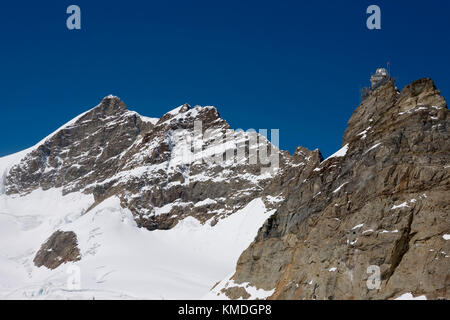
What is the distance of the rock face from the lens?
7544 cm

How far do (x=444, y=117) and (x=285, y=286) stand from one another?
104 ft

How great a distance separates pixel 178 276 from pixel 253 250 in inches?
3305

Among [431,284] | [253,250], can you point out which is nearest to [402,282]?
[431,284]

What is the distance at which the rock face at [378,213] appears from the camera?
75438 millimetres

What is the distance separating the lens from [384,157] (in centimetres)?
8669

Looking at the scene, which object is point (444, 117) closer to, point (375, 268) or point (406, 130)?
point (406, 130)

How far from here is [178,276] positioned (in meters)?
192

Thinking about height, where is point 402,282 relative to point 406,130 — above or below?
below

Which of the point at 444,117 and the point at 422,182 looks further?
the point at 444,117

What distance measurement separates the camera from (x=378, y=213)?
81750 mm
